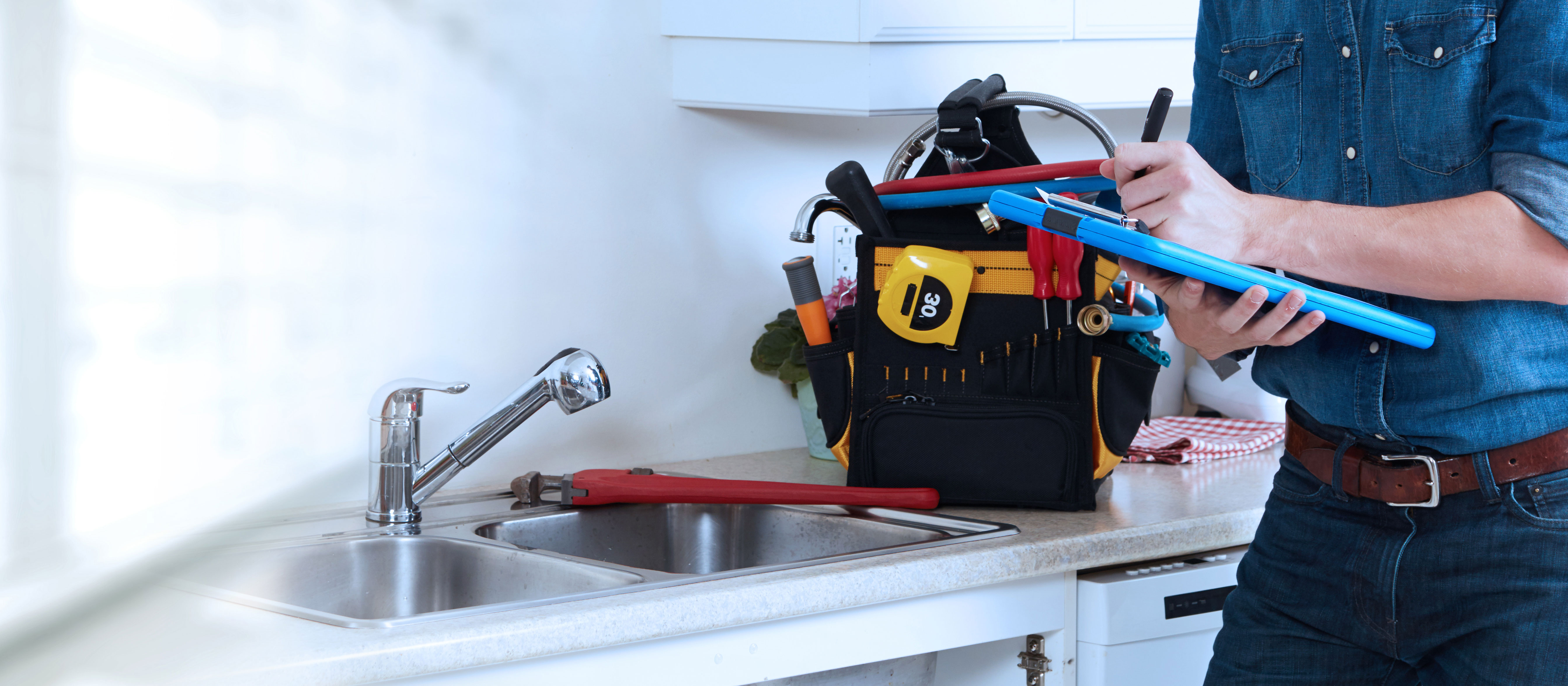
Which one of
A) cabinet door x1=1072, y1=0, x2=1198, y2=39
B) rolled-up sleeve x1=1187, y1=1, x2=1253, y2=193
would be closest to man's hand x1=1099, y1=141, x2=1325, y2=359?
rolled-up sleeve x1=1187, y1=1, x2=1253, y2=193

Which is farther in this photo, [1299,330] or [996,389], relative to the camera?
[996,389]

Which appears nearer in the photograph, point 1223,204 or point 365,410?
point 1223,204

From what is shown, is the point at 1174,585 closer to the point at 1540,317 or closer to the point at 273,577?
the point at 1540,317

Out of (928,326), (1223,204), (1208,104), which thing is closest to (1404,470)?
(1223,204)

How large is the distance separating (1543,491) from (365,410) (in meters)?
0.95

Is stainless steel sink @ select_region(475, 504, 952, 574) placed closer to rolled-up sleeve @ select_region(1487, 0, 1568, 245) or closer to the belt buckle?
the belt buckle

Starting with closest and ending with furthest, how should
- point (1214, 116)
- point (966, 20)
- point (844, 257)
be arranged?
point (1214, 116), point (966, 20), point (844, 257)

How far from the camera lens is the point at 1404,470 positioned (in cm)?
88

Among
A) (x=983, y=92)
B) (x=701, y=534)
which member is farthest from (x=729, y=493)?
(x=983, y=92)

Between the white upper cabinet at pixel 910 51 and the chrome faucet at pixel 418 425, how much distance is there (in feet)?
1.39

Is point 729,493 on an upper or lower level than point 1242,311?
lower

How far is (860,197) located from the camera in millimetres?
1282

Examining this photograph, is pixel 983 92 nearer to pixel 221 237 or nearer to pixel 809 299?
pixel 809 299

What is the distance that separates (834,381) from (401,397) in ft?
1.52
